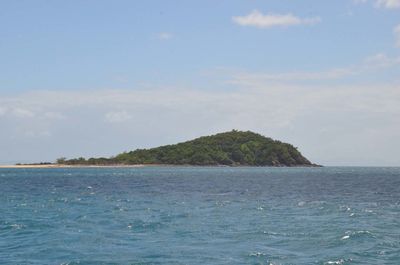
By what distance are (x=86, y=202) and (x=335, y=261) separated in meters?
42.6

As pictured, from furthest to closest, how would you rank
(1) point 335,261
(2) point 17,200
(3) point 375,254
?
(2) point 17,200
(3) point 375,254
(1) point 335,261

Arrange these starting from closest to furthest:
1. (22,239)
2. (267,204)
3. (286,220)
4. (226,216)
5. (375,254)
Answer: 1. (375,254)
2. (22,239)
3. (286,220)
4. (226,216)
5. (267,204)

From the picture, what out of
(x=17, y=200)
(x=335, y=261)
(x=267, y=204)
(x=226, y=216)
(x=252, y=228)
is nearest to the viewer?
(x=335, y=261)

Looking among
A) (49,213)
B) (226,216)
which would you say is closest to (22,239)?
(49,213)

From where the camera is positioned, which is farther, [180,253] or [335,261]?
[180,253]

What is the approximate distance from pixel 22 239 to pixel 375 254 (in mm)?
23548

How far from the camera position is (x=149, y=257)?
1300 inches

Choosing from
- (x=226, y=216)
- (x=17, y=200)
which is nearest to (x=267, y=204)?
(x=226, y=216)

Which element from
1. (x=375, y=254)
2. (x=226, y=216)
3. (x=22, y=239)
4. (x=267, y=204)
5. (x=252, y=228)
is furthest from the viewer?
(x=267, y=204)

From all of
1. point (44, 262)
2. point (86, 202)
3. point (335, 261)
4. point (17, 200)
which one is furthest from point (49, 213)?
point (335, 261)

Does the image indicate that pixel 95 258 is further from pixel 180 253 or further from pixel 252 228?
pixel 252 228

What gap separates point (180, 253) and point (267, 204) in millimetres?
33570

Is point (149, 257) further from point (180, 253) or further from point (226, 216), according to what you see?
point (226, 216)

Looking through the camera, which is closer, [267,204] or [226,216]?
[226,216]
